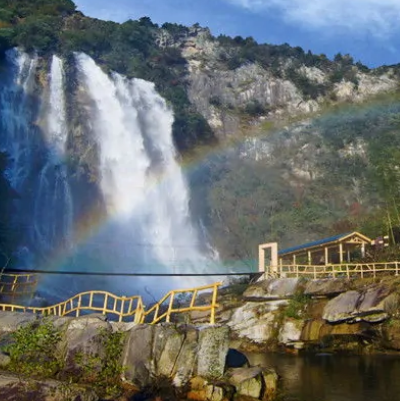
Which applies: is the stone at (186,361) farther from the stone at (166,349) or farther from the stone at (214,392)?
the stone at (214,392)

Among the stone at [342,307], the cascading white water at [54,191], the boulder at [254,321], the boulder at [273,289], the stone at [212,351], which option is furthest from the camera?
the cascading white water at [54,191]

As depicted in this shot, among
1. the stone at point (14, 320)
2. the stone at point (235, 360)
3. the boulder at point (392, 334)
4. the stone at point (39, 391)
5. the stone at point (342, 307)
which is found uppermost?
the stone at point (342, 307)

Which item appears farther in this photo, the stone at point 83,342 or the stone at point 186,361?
the stone at point 186,361

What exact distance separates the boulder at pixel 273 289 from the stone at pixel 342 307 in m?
2.84

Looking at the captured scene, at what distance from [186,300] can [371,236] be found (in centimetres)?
1873

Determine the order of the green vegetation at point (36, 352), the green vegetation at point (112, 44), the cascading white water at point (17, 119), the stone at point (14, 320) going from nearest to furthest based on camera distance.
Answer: the green vegetation at point (36, 352) < the stone at point (14, 320) < the cascading white water at point (17, 119) < the green vegetation at point (112, 44)

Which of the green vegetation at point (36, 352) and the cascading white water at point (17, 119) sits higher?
the cascading white water at point (17, 119)

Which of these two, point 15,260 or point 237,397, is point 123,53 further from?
point 237,397

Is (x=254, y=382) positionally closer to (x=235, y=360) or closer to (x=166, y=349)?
(x=166, y=349)

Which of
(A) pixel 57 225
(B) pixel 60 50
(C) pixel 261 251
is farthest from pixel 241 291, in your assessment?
(B) pixel 60 50

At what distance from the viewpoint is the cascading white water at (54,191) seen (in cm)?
4662

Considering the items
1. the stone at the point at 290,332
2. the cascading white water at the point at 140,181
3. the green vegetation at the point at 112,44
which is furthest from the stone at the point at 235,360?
the green vegetation at the point at 112,44

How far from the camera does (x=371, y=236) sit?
152ft

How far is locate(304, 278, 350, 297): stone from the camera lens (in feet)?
89.3
